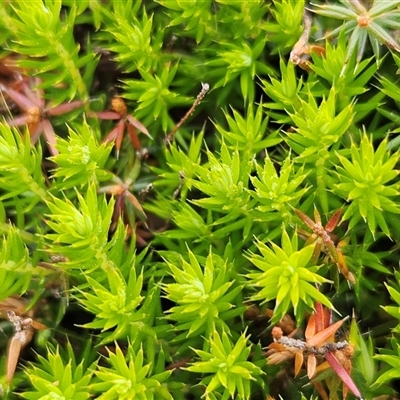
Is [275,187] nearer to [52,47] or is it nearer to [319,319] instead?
[319,319]

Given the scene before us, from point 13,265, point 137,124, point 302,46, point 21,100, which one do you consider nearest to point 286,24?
point 302,46

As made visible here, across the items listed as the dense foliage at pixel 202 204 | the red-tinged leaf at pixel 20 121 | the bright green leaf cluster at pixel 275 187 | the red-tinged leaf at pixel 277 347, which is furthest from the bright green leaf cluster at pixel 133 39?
the red-tinged leaf at pixel 277 347

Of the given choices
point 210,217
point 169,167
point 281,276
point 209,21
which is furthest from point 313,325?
point 209,21

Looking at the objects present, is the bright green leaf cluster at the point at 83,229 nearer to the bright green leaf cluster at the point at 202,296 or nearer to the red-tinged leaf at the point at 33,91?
the bright green leaf cluster at the point at 202,296

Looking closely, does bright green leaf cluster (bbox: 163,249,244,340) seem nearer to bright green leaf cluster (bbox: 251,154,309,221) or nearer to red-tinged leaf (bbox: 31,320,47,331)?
bright green leaf cluster (bbox: 251,154,309,221)

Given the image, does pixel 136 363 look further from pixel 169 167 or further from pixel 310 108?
pixel 310 108

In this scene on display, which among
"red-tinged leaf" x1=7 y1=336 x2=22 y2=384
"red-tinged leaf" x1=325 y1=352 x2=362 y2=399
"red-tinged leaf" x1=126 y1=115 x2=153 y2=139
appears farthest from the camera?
"red-tinged leaf" x1=126 y1=115 x2=153 y2=139

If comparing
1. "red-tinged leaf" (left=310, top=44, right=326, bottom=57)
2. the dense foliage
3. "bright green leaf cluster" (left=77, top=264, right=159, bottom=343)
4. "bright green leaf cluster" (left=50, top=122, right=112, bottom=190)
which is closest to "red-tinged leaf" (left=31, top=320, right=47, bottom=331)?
the dense foliage
